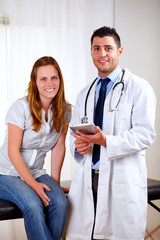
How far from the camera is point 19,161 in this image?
1910mm

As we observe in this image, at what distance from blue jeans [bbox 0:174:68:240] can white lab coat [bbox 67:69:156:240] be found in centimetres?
16

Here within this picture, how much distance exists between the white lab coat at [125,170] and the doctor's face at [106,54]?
0.13m

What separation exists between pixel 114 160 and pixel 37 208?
19.2 inches

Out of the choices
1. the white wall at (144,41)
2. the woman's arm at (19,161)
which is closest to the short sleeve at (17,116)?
the woman's arm at (19,161)

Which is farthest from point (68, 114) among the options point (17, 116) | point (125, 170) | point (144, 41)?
point (144, 41)

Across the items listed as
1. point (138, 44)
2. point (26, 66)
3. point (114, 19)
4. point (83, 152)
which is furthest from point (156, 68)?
point (83, 152)

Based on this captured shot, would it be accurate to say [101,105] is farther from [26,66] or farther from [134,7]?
A: [134,7]

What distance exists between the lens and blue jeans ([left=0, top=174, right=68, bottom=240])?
1.75m

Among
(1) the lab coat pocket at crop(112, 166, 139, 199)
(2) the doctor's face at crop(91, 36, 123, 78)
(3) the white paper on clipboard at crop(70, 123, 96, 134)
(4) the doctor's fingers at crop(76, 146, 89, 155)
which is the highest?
(2) the doctor's face at crop(91, 36, 123, 78)

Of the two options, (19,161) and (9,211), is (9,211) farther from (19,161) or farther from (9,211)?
(19,161)

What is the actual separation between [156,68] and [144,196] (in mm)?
2163

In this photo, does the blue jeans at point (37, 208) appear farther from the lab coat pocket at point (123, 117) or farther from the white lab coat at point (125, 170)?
the lab coat pocket at point (123, 117)

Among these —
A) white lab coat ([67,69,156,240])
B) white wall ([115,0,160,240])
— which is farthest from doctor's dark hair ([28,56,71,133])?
white wall ([115,0,160,240])

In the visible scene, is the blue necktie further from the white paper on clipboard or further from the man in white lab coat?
the white paper on clipboard
